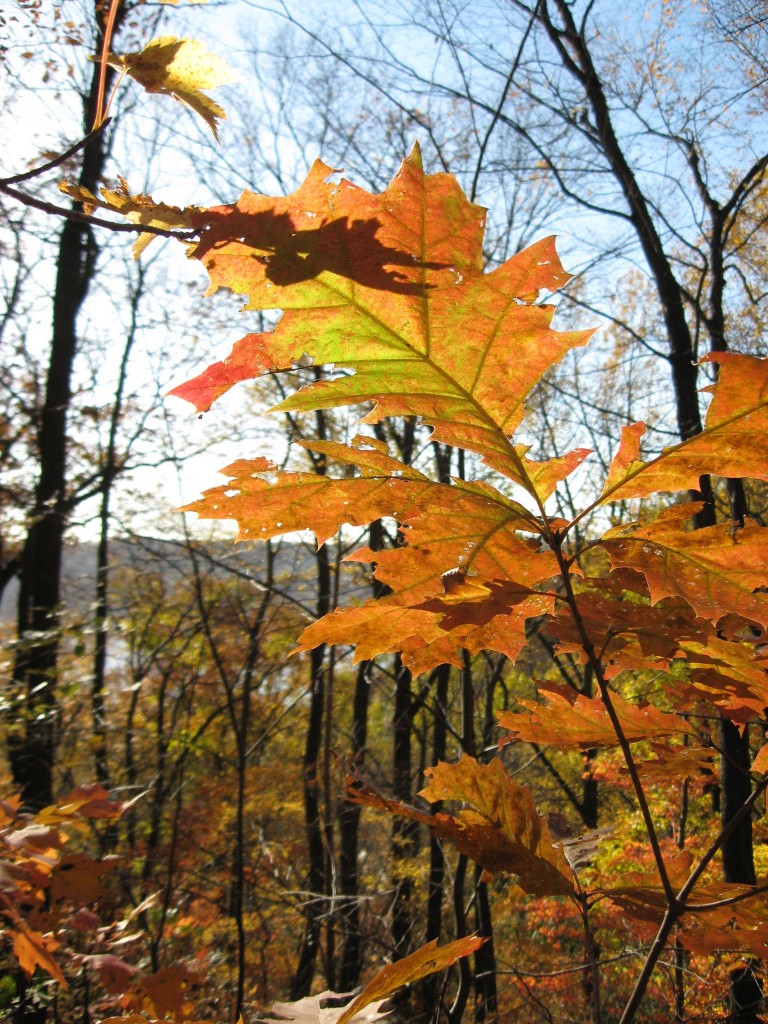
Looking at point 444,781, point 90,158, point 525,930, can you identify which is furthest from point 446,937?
point 90,158

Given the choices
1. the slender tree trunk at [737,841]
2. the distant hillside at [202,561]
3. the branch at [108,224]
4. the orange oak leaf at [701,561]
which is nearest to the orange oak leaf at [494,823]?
the orange oak leaf at [701,561]

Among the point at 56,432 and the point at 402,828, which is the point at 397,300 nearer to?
the point at 56,432

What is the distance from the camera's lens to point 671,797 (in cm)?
700

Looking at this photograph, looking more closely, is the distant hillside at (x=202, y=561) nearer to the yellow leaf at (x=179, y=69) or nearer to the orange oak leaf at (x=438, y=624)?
the orange oak leaf at (x=438, y=624)

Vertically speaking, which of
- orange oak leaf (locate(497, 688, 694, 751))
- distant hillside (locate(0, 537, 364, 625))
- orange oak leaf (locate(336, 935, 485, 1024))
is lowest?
orange oak leaf (locate(336, 935, 485, 1024))

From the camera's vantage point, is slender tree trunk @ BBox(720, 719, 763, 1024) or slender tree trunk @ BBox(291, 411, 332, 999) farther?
slender tree trunk @ BBox(291, 411, 332, 999)

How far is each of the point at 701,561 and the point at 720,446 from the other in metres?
0.15

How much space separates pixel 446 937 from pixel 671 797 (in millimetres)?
6432

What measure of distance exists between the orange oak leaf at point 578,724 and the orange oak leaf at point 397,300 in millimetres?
448

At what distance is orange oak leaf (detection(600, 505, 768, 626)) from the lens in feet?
2.71

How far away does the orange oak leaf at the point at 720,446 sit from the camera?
740 mm

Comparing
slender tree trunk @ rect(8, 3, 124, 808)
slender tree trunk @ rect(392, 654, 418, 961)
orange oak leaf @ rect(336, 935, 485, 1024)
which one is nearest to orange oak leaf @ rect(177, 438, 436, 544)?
orange oak leaf @ rect(336, 935, 485, 1024)

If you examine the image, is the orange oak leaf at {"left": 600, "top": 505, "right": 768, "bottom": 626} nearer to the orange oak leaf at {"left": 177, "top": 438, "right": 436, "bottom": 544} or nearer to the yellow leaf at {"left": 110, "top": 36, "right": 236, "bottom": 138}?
the orange oak leaf at {"left": 177, "top": 438, "right": 436, "bottom": 544}

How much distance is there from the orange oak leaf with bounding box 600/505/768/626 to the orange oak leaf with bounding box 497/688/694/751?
31 centimetres
